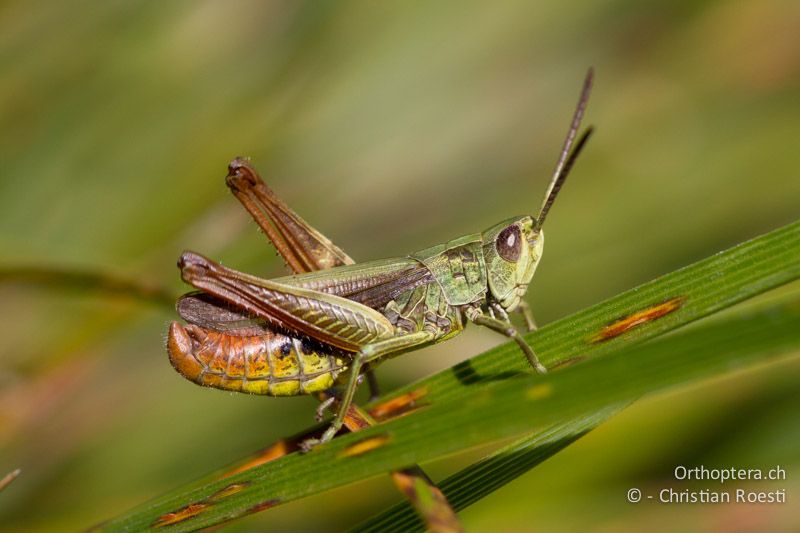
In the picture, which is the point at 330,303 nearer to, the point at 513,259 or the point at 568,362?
the point at 513,259

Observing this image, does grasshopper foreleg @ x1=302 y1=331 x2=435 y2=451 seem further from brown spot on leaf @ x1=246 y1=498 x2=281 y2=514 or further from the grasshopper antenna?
the grasshopper antenna

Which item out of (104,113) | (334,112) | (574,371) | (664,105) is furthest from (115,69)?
(574,371)

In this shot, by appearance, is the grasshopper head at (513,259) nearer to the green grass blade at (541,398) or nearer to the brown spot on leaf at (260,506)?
the green grass blade at (541,398)

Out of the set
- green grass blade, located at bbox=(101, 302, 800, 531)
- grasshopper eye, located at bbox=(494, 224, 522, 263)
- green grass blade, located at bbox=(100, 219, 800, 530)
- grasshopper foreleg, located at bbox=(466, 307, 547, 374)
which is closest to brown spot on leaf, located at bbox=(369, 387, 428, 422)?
green grass blade, located at bbox=(100, 219, 800, 530)

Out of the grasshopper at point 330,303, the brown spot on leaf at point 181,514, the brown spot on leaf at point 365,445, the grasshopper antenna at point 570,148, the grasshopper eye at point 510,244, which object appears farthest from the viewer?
the grasshopper eye at point 510,244

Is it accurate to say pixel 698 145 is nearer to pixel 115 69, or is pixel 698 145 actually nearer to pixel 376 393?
pixel 376 393

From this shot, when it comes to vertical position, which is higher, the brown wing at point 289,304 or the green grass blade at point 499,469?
the brown wing at point 289,304

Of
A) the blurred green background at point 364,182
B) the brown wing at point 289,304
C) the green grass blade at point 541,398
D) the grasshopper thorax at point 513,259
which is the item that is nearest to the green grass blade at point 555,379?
the green grass blade at point 541,398
